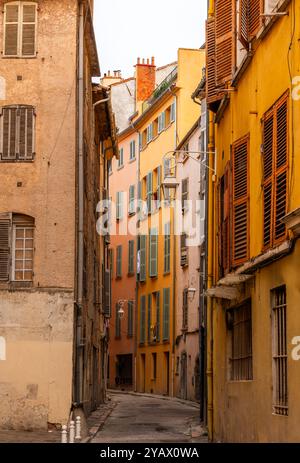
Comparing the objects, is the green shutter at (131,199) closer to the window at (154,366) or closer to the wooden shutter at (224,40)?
the window at (154,366)

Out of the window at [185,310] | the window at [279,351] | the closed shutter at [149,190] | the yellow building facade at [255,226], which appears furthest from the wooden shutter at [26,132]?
the closed shutter at [149,190]

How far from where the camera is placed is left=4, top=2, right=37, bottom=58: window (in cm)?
2344

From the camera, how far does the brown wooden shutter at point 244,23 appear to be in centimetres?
1641

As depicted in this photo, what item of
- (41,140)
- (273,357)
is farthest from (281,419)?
(41,140)

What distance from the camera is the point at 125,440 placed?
20.1 meters

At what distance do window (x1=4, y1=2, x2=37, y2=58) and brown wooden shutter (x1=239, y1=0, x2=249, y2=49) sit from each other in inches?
314

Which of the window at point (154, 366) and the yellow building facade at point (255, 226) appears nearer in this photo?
the yellow building facade at point (255, 226)

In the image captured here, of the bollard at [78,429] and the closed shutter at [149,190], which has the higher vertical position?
the closed shutter at [149,190]

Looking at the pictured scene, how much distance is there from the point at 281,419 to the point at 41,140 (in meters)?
12.1

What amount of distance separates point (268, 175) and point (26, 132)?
403 inches

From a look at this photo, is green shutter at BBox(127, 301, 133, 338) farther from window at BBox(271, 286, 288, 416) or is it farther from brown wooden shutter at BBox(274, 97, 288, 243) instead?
brown wooden shutter at BBox(274, 97, 288, 243)

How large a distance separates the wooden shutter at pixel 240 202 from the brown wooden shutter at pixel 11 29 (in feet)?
29.2

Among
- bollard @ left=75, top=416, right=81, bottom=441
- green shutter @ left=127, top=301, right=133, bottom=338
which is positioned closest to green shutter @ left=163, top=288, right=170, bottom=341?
green shutter @ left=127, top=301, right=133, bottom=338

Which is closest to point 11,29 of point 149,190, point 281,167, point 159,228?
point 281,167
